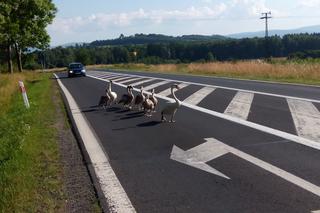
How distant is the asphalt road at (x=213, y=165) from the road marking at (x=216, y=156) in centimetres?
2

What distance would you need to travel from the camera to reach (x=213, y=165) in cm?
630

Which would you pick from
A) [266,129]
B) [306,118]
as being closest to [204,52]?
[306,118]

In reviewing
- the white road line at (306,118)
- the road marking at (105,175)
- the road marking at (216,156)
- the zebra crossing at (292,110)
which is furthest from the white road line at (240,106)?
the road marking at (105,175)

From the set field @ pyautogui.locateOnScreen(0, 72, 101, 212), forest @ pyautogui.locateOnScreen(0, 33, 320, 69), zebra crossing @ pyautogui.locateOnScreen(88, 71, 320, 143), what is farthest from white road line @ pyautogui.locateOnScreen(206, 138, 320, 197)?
forest @ pyautogui.locateOnScreen(0, 33, 320, 69)

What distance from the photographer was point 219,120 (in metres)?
10.1

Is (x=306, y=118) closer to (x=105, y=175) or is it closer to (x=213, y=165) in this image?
(x=213, y=165)

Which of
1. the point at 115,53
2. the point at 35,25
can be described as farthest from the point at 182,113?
the point at 115,53

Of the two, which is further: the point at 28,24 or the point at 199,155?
the point at 28,24

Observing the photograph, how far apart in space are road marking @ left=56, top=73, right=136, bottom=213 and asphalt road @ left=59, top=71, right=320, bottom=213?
9 centimetres

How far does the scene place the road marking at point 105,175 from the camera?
16.3 ft

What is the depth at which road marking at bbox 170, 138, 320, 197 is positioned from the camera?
5.37 metres

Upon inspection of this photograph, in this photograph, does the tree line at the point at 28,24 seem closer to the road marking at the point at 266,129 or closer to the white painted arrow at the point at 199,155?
the road marking at the point at 266,129

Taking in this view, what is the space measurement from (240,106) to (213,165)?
6.33 m

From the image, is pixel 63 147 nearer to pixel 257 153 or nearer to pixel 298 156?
pixel 257 153
